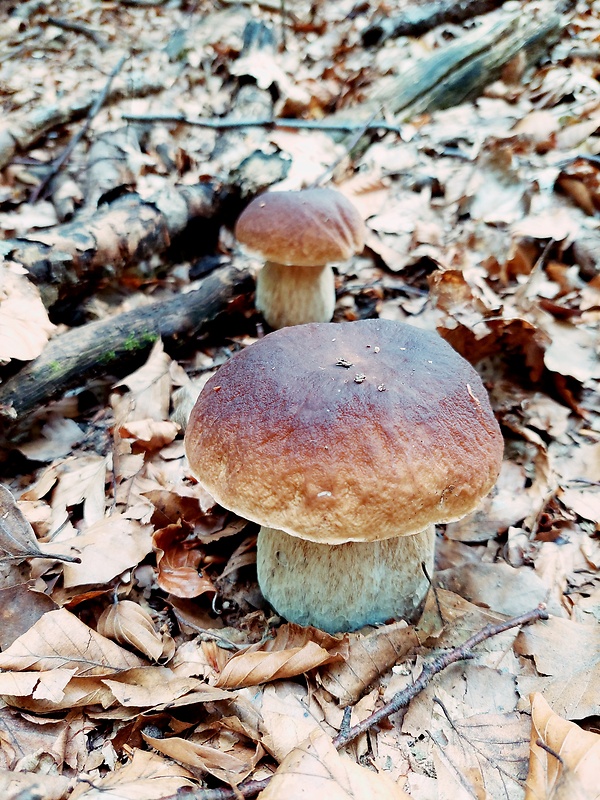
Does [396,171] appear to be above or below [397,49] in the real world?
below

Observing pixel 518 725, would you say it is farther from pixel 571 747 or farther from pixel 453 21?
pixel 453 21

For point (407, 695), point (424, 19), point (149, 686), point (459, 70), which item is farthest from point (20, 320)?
point (424, 19)

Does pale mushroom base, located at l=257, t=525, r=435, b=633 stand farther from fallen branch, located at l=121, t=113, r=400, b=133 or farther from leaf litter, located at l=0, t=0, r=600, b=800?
fallen branch, located at l=121, t=113, r=400, b=133

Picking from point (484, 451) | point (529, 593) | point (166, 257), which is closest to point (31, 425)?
point (166, 257)

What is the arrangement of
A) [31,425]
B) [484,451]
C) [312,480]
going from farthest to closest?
[31,425] < [484,451] < [312,480]

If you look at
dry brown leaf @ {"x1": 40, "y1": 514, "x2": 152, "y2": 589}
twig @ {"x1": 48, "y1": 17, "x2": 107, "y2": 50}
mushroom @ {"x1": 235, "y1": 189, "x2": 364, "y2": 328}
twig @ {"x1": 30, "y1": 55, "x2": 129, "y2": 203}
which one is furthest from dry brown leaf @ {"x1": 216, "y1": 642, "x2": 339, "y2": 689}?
twig @ {"x1": 48, "y1": 17, "x2": 107, "y2": 50}
